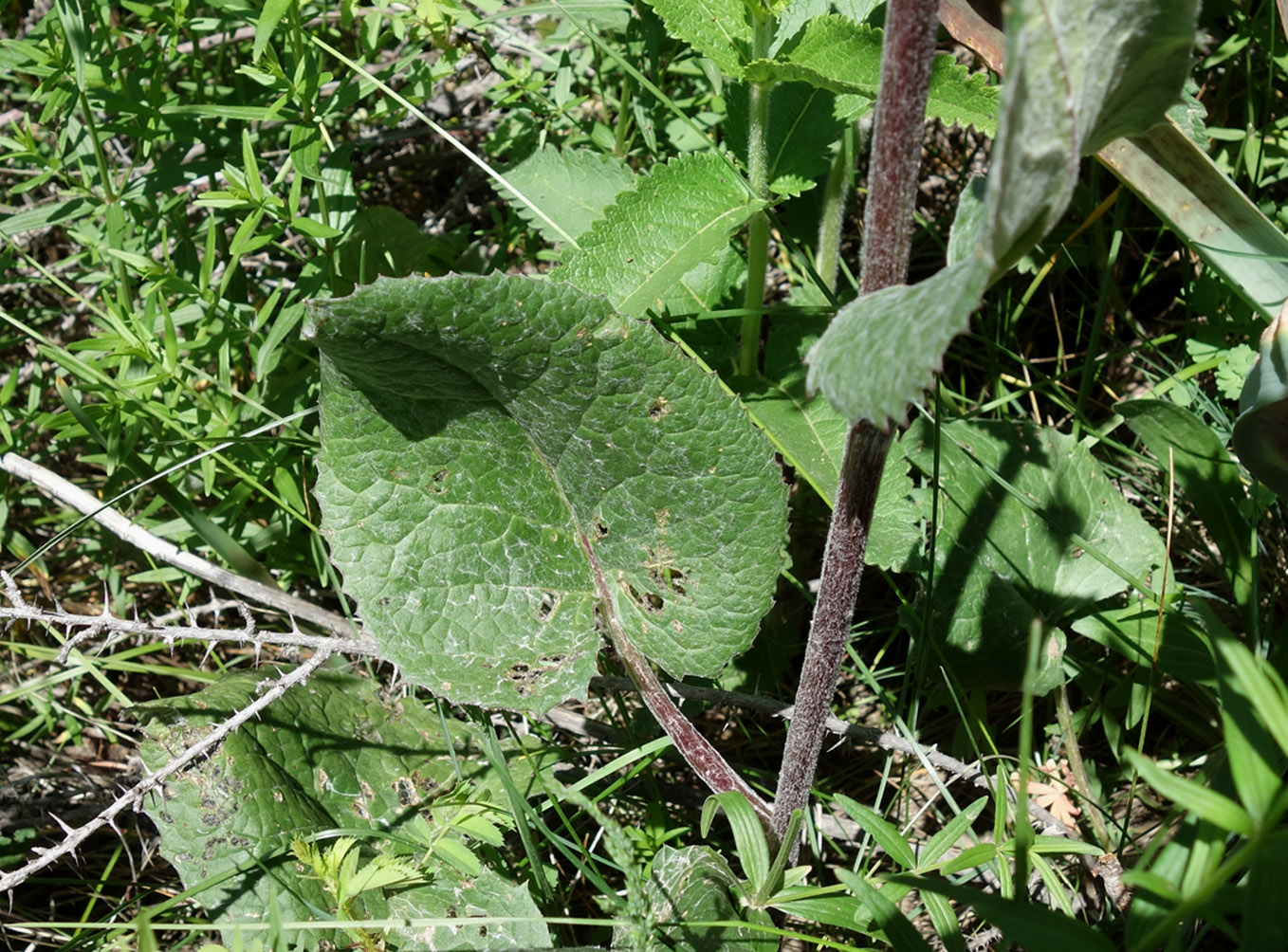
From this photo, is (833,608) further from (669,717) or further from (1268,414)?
(1268,414)

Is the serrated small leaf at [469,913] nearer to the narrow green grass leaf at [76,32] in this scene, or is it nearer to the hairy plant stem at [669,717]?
the hairy plant stem at [669,717]

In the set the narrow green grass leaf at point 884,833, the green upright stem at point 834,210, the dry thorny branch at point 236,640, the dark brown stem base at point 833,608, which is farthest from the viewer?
the green upright stem at point 834,210

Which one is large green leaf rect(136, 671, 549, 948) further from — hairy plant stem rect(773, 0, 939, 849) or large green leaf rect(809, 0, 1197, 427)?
large green leaf rect(809, 0, 1197, 427)

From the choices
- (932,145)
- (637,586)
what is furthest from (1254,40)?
(637,586)

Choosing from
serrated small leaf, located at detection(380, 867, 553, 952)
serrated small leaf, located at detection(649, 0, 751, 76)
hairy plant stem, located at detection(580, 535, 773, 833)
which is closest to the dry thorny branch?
hairy plant stem, located at detection(580, 535, 773, 833)

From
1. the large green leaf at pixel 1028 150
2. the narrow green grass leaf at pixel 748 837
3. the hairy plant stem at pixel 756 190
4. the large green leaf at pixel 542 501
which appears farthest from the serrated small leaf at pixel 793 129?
the narrow green grass leaf at pixel 748 837
